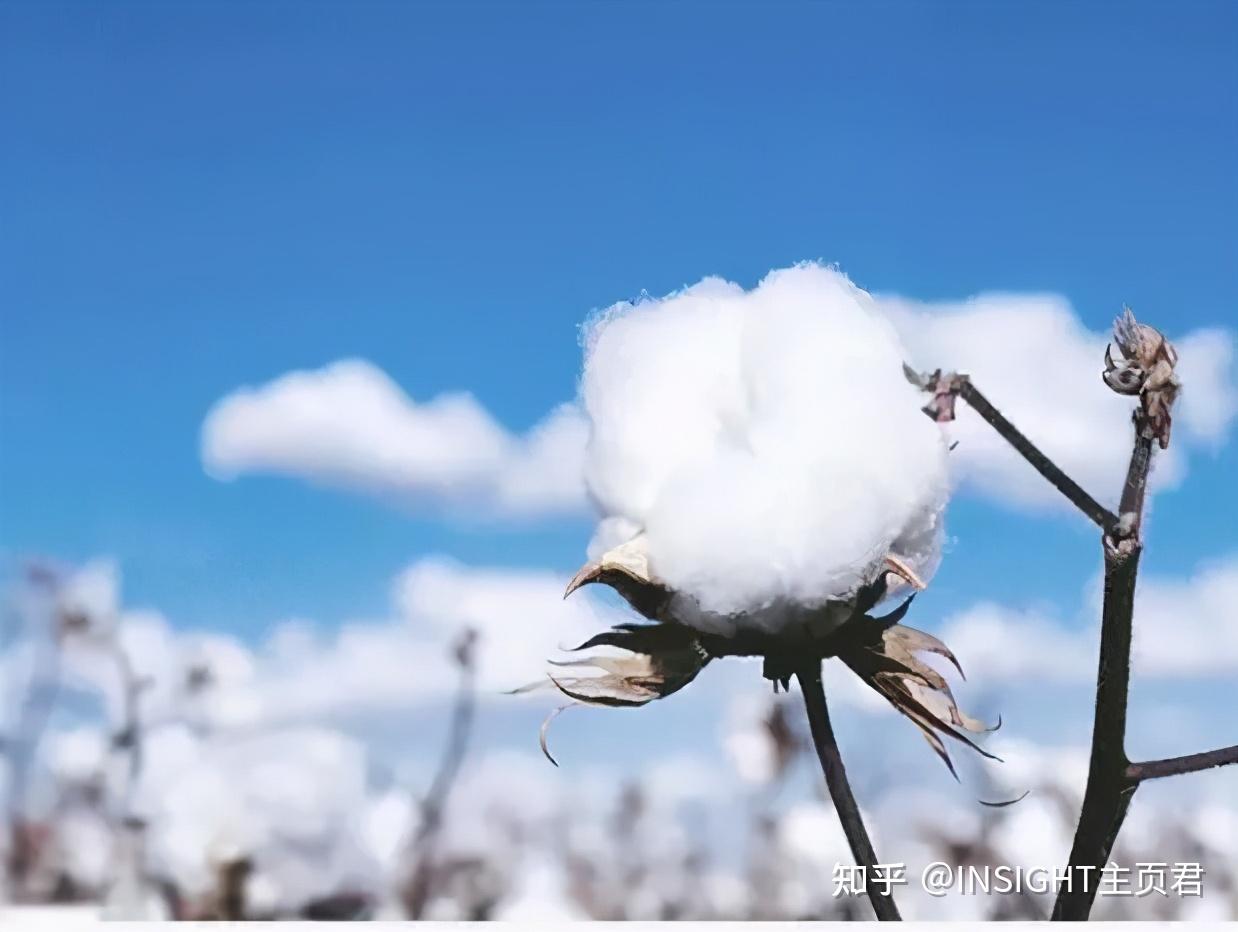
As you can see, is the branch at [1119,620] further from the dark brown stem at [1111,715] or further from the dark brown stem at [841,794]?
the dark brown stem at [841,794]

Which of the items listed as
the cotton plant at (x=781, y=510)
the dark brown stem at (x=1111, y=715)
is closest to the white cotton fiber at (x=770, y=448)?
the cotton plant at (x=781, y=510)

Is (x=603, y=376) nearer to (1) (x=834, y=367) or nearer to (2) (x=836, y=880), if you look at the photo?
(1) (x=834, y=367)

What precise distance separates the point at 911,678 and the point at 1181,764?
211mm

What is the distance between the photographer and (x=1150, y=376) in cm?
83

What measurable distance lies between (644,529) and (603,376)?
131mm

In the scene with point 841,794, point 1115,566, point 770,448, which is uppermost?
point 770,448

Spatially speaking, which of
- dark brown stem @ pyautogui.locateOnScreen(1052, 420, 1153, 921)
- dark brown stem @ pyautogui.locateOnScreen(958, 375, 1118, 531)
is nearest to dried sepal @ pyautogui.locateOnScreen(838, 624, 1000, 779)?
dark brown stem @ pyautogui.locateOnScreen(1052, 420, 1153, 921)

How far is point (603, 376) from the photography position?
1120 millimetres

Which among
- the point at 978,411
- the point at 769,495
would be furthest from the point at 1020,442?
the point at 769,495

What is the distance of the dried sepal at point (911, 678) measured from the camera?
3.51ft

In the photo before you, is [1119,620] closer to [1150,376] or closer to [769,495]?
[1150,376]

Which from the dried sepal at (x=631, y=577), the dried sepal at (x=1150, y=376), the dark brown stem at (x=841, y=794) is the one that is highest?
the dried sepal at (x=1150, y=376)

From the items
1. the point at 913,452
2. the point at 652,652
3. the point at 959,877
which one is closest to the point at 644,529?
the point at 652,652

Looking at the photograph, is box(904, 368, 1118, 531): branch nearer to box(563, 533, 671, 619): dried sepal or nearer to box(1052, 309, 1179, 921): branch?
box(1052, 309, 1179, 921): branch
